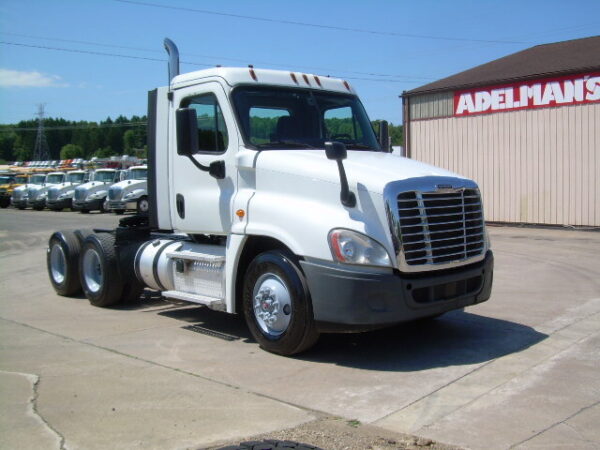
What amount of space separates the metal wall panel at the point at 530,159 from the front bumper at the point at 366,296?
13.3 metres

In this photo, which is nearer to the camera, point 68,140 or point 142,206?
point 142,206

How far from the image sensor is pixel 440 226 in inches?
237

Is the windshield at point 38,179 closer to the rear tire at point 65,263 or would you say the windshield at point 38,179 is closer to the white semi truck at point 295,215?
the rear tire at point 65,263

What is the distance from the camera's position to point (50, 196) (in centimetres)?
3625

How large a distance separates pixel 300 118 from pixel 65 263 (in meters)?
4.62

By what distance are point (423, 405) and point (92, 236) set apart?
19.4ft

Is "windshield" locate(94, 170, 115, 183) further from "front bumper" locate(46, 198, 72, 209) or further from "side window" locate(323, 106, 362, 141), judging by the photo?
"side window" locate(323, 106, 362, 141)

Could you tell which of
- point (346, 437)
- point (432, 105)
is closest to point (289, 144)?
point (346, 437)

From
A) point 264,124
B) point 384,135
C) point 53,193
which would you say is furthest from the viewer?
point 53,193

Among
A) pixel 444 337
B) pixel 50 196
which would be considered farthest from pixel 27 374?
pixel 50 196

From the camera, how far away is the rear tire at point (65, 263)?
31.6ft

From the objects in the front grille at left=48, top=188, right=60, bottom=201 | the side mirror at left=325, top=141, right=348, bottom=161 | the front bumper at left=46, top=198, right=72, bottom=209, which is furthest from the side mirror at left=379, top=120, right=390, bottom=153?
the front grille at left=48, top=188, right=60, bottom=201

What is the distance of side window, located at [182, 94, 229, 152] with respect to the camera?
696cm

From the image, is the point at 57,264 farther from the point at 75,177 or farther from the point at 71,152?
the point at 71,152
